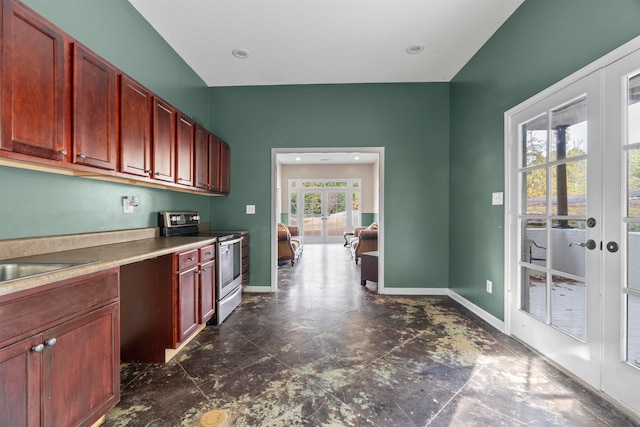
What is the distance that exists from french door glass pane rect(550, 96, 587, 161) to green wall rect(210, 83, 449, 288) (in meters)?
1.62

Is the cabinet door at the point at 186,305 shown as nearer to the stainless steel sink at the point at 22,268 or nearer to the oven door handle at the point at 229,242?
the oven door handle at the point at 229,242

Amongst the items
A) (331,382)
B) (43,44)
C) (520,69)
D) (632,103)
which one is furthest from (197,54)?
(632,103)

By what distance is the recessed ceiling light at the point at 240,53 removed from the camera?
2.89 m

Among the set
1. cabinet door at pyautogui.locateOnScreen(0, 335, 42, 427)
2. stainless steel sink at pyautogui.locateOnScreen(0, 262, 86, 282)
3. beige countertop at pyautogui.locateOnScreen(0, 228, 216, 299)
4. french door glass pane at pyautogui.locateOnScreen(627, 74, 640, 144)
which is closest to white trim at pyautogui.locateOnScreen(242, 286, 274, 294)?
beige countertop at pyautogui.locateOnScreen(0, 228, 216, 299)

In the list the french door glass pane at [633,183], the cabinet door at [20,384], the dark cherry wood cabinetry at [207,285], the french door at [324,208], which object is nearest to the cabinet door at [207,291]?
the dark cherry wood cabinetry at [207,285]

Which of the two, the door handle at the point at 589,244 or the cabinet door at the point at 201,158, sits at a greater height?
the cabinet door at the point at 201,158

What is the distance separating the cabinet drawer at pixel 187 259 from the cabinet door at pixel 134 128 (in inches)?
27.4

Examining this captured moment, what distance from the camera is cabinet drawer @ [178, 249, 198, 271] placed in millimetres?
1999

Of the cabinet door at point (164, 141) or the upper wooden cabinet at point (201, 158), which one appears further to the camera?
the upper wooden cabinet at point (201, 158)

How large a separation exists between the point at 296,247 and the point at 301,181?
391cm

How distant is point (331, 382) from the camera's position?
5.66ft

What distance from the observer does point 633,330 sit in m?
1.47

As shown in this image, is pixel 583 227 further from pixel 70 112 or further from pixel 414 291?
pixel 70 112

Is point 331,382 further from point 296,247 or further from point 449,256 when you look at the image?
point 296,247
